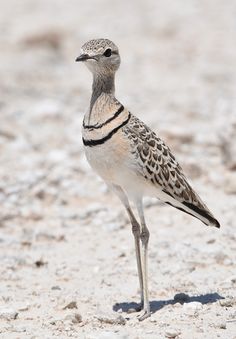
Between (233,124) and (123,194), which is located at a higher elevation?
(233,124)

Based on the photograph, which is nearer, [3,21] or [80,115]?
[80,115]

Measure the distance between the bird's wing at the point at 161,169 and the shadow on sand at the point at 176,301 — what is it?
46cm

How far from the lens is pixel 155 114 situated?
1059 cm

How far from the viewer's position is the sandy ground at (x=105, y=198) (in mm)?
5305

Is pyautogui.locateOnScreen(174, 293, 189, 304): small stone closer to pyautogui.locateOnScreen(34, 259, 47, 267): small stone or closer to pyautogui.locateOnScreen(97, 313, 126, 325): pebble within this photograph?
pyautogui.locateOnScreen(97, 313, 126, 325): pebble

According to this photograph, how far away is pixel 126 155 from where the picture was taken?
5.24m

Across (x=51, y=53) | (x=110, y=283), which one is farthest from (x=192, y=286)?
(x=51, y=53)

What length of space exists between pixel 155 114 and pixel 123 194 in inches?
202

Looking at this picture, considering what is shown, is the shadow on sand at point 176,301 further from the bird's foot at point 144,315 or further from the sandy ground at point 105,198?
the bird's foot at point 144,315

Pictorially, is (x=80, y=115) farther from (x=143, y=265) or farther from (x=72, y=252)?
(x=143, y=265)

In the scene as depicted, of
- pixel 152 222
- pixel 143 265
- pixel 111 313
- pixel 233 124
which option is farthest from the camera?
pixel 233 124

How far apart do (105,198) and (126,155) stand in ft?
8.52

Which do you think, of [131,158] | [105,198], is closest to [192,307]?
[131,158]

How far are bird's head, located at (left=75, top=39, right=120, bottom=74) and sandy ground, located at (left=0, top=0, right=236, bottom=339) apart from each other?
1.44m
